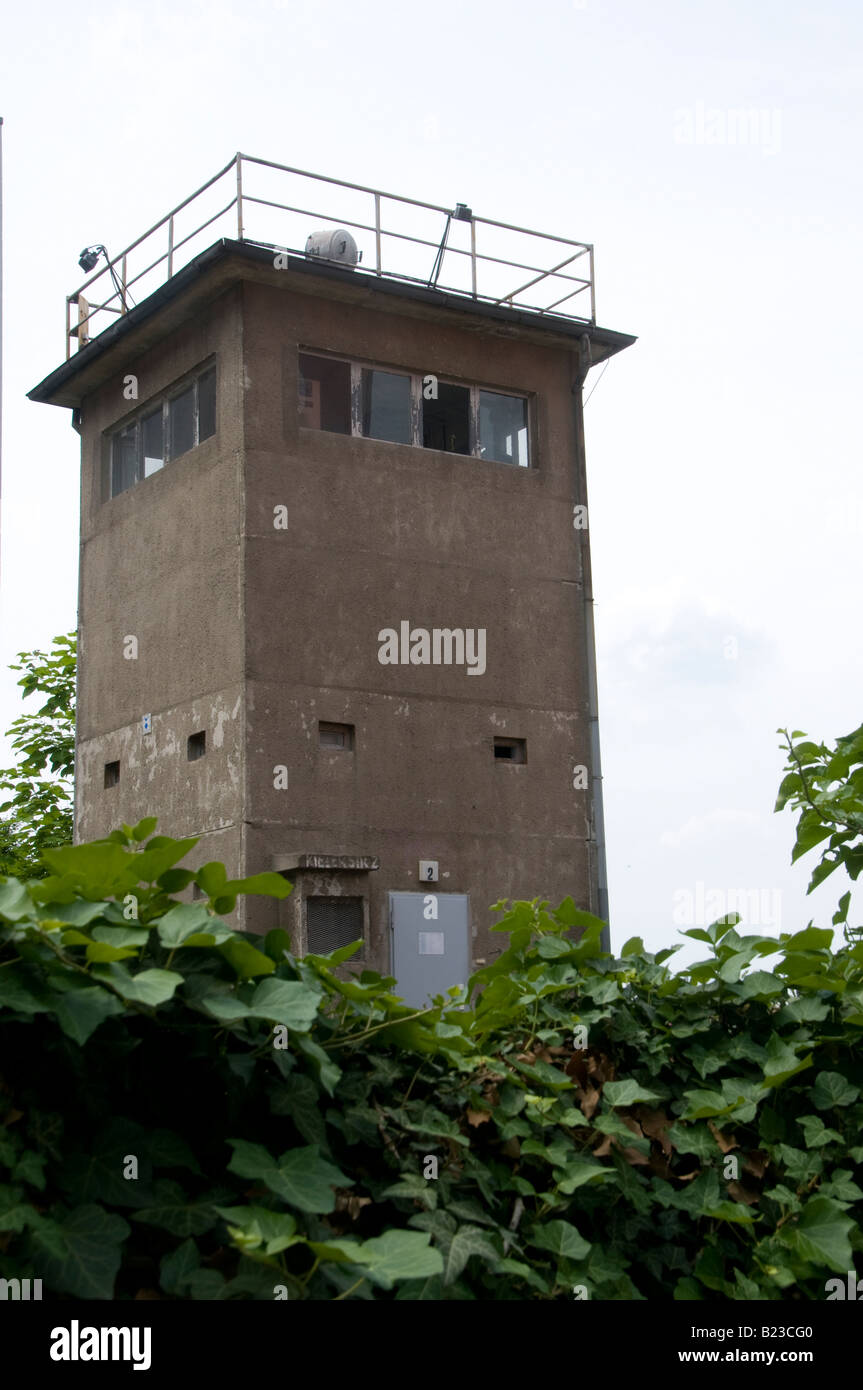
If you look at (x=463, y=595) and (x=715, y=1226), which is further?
(x=463, y=595)

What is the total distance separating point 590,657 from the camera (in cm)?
1856

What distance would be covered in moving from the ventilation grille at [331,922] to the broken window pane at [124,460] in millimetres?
6652

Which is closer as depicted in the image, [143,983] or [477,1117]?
[143,983]

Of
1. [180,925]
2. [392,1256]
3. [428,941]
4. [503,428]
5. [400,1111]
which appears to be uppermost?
[503,428]

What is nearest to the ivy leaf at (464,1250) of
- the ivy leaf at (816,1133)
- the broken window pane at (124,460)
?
the ivy leaf at (816,1133)

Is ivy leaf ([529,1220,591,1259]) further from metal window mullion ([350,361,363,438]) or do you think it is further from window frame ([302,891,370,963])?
metal window mullion ([350,361,363,438])

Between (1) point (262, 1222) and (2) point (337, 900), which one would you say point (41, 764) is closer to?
(2) point (337, 900)

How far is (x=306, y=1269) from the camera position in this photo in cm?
276

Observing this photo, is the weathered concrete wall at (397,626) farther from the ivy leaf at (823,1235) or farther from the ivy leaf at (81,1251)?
Answer: the ivy leaf at (81,1251)

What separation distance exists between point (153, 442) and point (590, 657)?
6209 mm

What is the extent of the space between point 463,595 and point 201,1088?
14.9 m

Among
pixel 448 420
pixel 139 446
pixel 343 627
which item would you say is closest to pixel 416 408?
pixel 448 420
